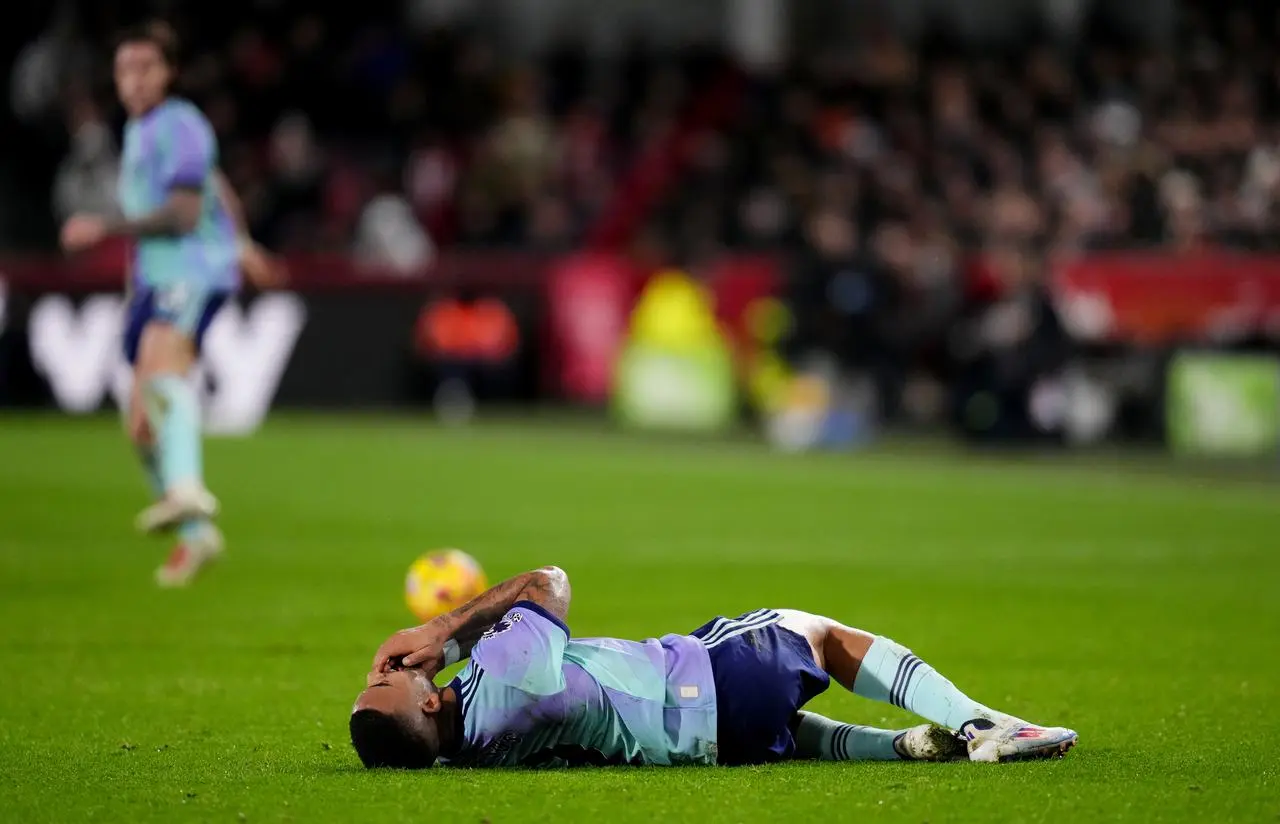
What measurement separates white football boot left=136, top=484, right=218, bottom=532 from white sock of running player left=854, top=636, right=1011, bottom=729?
4.85 metres

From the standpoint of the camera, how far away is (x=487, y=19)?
3225 cm

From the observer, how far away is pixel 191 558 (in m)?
10.7

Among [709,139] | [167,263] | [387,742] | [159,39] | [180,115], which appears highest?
[159,39]

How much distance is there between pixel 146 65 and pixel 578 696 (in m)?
5.77

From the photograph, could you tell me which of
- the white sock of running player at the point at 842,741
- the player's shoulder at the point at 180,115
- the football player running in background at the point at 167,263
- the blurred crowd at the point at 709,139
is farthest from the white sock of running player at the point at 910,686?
the blurred crowd at the point at 709,139

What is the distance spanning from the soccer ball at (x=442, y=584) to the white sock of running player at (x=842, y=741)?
9.47 ft

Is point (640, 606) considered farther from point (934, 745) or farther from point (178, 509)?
point (934, 745)

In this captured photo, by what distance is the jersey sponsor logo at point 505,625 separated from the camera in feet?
19.4

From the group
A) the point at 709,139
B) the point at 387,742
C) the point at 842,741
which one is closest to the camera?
the point at 387,742

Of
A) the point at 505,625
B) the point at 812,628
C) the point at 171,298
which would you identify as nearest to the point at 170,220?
the point at 171,298

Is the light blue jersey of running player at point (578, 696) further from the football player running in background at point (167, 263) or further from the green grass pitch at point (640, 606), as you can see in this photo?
the football player running in background at point (167, 263)

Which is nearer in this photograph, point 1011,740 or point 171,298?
point 1011,740

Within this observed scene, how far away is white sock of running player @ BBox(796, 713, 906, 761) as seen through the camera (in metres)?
6.32

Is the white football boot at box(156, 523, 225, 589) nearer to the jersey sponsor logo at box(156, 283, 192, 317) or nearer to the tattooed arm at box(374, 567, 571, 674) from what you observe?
the jersey sponsor logo at box(156, 283, 192, 317)
